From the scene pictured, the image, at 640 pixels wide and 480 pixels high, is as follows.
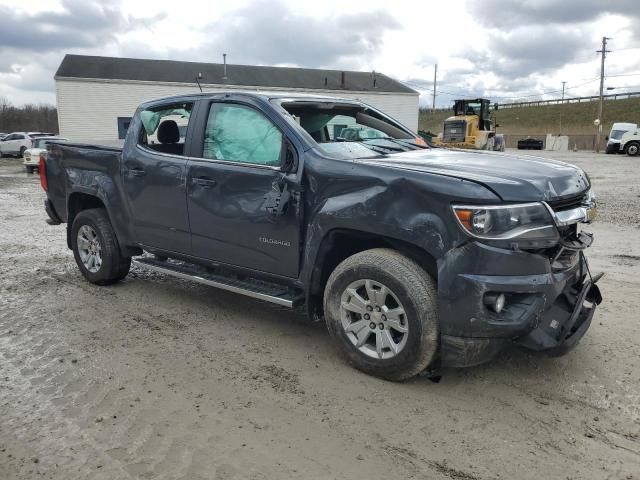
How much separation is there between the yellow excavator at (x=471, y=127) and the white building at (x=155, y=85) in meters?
9.86

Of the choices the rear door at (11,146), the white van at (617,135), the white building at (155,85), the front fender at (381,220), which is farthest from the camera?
the white van at (617,135)

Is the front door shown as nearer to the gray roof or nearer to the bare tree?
the gray roof

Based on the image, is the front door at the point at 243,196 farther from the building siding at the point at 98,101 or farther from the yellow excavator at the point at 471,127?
the building siding at the point at 98,101

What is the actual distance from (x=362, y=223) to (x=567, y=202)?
52.9 inches

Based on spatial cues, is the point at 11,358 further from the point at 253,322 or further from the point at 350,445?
the point at 350,445

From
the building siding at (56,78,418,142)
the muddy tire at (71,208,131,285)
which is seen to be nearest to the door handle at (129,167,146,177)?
the muddy tire at (71,208,131,285)

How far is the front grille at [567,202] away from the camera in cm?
355

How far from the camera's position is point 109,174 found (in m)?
5.67

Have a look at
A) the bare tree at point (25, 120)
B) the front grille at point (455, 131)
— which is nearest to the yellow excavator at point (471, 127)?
the front grille at point (455, 131)

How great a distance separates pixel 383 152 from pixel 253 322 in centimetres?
188

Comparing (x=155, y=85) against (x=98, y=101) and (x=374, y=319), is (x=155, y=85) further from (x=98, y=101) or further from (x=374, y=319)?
(x=374, y=319)

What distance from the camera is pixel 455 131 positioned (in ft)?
86.6

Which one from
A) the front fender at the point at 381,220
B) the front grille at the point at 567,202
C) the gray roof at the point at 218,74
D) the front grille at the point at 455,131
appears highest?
the gray roof at the point at 218,74

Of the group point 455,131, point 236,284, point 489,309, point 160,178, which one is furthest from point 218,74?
point 489,309
